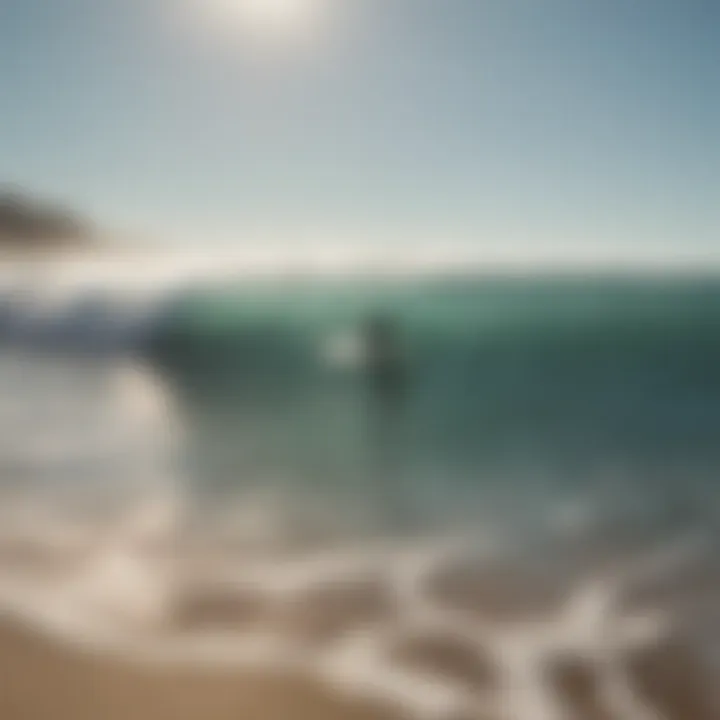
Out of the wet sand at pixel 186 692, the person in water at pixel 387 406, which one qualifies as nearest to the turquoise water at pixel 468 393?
the person in water at pixel 387 406

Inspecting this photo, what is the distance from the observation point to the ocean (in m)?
2.04

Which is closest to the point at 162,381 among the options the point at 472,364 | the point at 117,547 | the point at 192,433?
the point at 192,433

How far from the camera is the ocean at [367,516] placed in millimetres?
2037

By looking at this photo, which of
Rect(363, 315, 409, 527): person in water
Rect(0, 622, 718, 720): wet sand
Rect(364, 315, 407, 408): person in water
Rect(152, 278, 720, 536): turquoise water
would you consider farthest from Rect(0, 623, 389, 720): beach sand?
Rect(364, 315, 407, 408): person in water

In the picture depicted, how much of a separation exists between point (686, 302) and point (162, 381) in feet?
24.5

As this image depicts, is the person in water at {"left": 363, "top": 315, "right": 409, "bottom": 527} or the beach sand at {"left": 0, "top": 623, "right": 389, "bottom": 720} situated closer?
the beach sand at {"left": 0, "top": 623, "right": 389, "bottom": 720}

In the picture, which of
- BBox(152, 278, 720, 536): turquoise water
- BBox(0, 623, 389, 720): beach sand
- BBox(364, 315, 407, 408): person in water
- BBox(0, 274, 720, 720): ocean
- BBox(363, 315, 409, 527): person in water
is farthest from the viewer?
BBox(364, 315, 407, 408): person in water

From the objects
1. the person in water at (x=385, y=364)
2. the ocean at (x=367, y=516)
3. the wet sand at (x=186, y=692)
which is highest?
the person in water at (x=385, y=364)

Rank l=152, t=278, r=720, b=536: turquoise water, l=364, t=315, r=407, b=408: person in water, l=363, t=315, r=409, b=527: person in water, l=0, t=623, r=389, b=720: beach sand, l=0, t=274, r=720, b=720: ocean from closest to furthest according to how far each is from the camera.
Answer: l=0, t=623, r=389, b=720: beach sand → l=0, t=274, r=720, b=720: ocean → l=363, t=315, r=409, b=527: person in water → l=152, t=278, r=720, b=536: turquoise water → l=364, t=315, r=407, b=408: person in water

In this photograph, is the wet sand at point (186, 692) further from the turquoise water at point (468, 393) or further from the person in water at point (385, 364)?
the person in water at point (385, 364)

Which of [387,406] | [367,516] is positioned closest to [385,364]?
[387,406]

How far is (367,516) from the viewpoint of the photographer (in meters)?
3.05

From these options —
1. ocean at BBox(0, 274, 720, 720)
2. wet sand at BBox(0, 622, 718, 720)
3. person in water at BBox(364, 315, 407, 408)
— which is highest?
person in water at BBox(364, 315, 407, 408)

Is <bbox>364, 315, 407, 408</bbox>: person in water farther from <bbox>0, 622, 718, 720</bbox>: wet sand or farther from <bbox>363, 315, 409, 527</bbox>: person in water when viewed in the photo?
<bbox>0, 622, 718, 720</bbox>: wet sand
